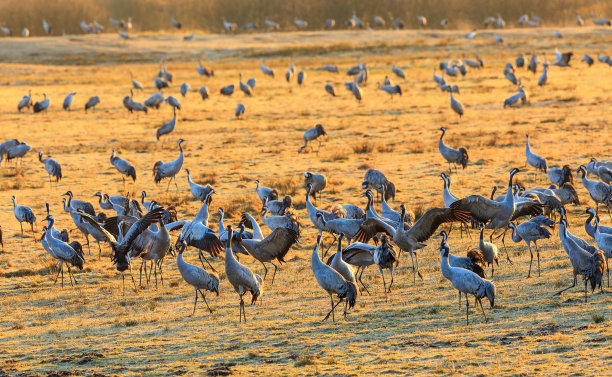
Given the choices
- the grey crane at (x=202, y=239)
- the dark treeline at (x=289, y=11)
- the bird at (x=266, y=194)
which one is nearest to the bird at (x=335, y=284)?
the grey crane at (x=202, y=239)

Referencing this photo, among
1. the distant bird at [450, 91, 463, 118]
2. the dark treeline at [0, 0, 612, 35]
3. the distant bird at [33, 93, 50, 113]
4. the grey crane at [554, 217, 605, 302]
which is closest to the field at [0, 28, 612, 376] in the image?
the grey crane at [554, 217, 605, 302]

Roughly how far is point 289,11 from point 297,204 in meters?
69.7

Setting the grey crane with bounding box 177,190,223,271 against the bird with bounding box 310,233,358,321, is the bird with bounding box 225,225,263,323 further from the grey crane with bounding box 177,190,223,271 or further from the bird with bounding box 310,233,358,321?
the grey crane with bounding box 177,190,223,271

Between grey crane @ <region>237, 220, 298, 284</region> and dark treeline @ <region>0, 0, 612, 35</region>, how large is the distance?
224 feet

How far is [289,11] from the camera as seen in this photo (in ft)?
276

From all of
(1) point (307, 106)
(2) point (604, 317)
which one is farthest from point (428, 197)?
(1) point (307, 106)

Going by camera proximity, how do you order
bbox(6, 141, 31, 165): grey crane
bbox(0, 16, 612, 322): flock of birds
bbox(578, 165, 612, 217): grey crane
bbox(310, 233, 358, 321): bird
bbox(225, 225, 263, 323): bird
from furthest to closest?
bbox(6, 141, 31, 165): grey crane < bbox(578, 165, 612, 217): grey crane < bbox(225, 225, 263, 323): bird < bbox(0, 16, 612, 322): flock of birds < bbox(310, 233, 358, 321): bird

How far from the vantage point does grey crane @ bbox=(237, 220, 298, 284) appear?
11156 millimetres

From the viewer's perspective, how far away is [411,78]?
135 ft

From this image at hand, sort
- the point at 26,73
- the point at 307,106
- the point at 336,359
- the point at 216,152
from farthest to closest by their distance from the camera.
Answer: the point at 26,73, the point at 307,106, the point at 216,152, the point at 336,359

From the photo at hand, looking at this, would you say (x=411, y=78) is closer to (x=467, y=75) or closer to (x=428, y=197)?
(x=467, y=75)

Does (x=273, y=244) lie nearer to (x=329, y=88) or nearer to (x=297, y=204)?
(x=297, y=204)

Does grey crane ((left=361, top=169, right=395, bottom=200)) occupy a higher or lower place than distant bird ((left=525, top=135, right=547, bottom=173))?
lower

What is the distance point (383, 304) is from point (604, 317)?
2.71 meters
